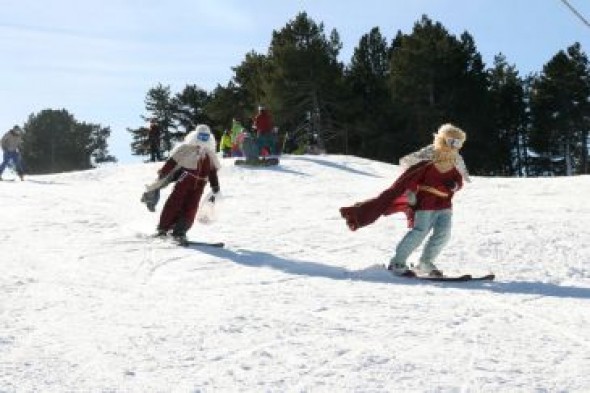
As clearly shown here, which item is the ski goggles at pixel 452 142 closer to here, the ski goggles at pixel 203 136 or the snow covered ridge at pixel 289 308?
the snow covered ridge at pixel 289 308

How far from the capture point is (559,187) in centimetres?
1645

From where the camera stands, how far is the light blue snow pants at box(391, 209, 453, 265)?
8.31m

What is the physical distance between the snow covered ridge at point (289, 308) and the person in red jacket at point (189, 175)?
482 mm

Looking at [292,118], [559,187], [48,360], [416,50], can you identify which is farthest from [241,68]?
[48,360]

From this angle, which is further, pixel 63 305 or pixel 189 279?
pixel 189 279

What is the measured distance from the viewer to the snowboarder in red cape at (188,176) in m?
10.6

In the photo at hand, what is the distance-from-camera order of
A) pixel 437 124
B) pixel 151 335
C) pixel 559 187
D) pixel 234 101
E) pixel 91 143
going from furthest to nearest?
pixel 91 143 < pixel 234 101 < pixel 437 124 < pixel 559 187 < pixel 151 335

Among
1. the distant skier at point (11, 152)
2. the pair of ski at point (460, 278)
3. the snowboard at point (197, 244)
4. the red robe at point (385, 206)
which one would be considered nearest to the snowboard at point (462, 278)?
the pair of ski at point (460, 278)

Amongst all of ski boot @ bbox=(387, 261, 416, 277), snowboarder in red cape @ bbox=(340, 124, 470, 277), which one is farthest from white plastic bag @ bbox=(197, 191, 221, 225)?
ski boot @ bbox=(387, 261, 416, 277)

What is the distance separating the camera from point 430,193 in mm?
8375

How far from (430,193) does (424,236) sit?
434 millimetres

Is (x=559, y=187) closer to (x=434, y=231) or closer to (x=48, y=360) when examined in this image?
(x=434, y=231)

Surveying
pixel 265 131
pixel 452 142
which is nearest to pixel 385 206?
pixel 452 142

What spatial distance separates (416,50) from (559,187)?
94.6ft
